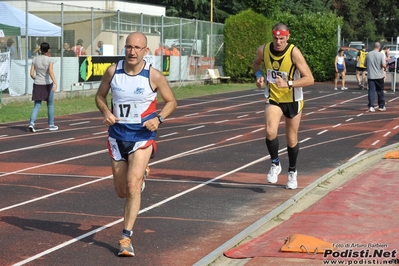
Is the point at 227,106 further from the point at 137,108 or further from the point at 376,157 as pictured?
the point at 137,108

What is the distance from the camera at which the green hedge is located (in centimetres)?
4219

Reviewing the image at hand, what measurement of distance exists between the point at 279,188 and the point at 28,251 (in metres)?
4.48

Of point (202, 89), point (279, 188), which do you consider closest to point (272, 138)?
point (279, 188)

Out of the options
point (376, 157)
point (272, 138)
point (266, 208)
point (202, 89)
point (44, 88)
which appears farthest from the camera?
point (202, 89)

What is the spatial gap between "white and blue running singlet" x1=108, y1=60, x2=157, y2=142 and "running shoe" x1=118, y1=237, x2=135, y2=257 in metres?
0.92

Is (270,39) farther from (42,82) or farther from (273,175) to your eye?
(273,175)

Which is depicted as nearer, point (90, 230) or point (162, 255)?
point (162, 255)

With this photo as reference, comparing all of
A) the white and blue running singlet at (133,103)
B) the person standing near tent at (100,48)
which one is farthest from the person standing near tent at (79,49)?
the white and blue running singlet at (133,103)

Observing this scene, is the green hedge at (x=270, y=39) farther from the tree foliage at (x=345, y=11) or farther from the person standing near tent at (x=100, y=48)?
the tree foliage at (x=345, y=11)

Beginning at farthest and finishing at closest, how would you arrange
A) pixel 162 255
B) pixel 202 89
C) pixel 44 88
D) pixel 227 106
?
pixel 202 89, pixel 227 106, pixel 44 88, pixel 162 255

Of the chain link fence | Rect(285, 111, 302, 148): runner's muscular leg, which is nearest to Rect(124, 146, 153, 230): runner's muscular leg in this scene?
Rect(285, 111, 302, 148): runner's muscular leg

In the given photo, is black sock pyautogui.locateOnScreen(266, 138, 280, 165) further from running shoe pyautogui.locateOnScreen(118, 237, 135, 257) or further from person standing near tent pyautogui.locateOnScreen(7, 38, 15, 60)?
person standing near tent pyautogui.locateOnScreen(7, 38, 15, 60)

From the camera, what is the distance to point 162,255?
24.8 ft

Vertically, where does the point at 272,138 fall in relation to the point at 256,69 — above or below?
below
